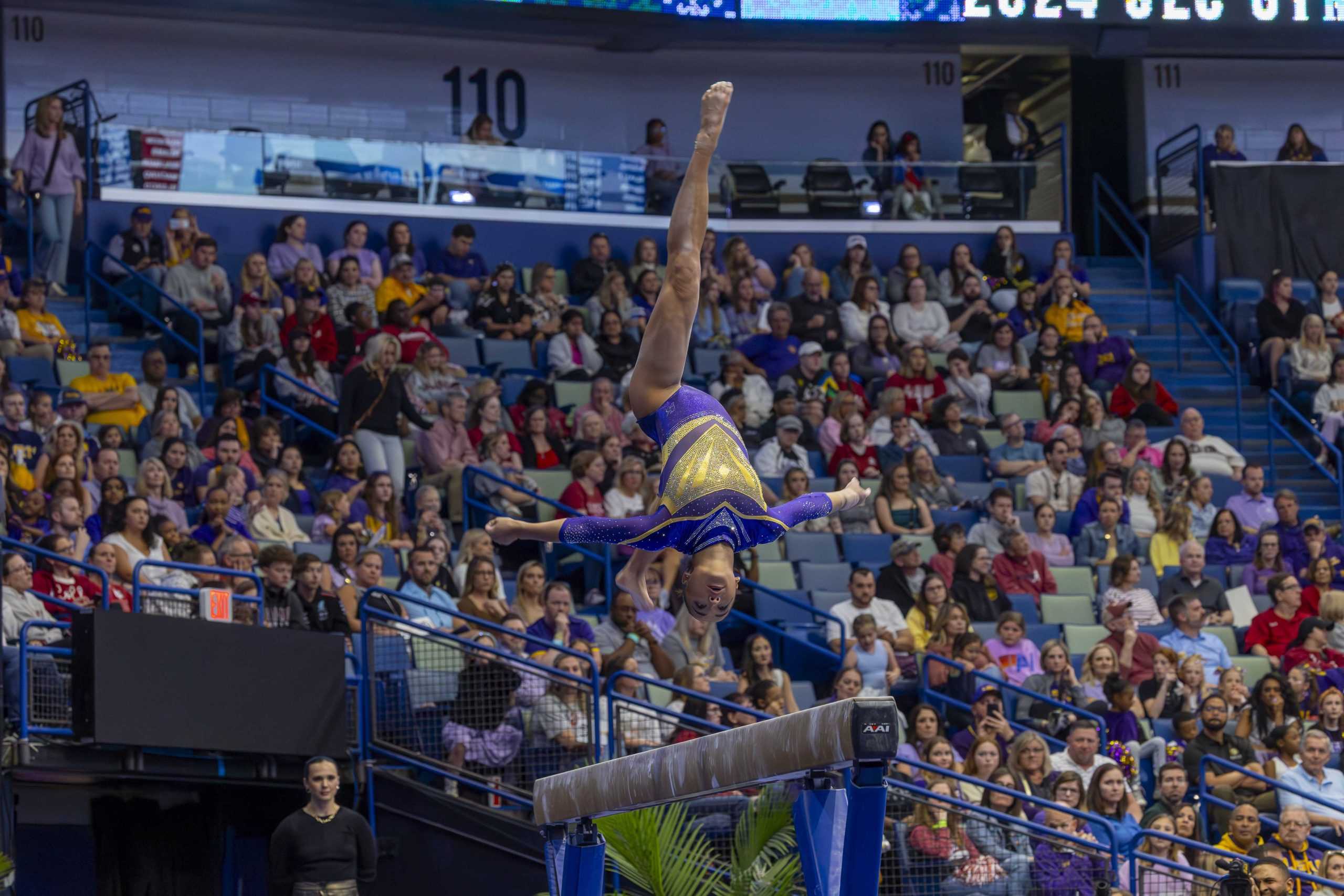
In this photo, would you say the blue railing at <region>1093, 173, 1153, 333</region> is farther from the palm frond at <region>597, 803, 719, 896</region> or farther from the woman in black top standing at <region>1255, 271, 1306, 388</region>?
the palm frond at <region>597, 803, 719, 896</region>

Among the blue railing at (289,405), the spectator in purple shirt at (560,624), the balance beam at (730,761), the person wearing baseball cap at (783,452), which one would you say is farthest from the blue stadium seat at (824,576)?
the balance beam at (730,761)

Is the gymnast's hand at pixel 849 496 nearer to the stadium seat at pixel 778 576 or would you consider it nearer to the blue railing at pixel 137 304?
the stadium seat at pixel 778 576

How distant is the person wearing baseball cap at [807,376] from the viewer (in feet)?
47.3

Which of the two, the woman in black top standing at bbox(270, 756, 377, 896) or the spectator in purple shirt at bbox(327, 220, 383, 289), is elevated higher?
the spectator in purple shirt at bbox(327, 220, 383, 289)

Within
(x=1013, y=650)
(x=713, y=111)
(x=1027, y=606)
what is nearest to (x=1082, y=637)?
(x=1027, y=606)

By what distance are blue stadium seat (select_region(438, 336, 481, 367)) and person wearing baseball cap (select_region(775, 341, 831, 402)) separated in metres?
2.30

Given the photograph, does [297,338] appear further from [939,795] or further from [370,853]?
[939,795]

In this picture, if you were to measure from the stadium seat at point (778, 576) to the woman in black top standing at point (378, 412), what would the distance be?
2404 millimetres

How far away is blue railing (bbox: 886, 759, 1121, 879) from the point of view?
9109mm

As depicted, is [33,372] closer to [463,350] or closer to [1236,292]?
[463,350]

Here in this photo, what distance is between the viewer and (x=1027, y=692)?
36.4 ft

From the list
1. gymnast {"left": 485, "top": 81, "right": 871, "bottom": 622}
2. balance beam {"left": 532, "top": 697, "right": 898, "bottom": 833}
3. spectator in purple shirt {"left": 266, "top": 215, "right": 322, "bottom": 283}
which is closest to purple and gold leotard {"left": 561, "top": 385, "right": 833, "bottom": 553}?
gymnast {"left": 485, "top": 81, "right": 871, "bottom": 622}

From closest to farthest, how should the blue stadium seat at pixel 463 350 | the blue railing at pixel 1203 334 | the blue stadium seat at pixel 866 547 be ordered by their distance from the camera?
the blue stadium seat at pixel 866 547 < the blue stadium seat at pixel 463 350 < the blue railing at pixel 1203 334

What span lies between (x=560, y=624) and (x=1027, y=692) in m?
2.75
